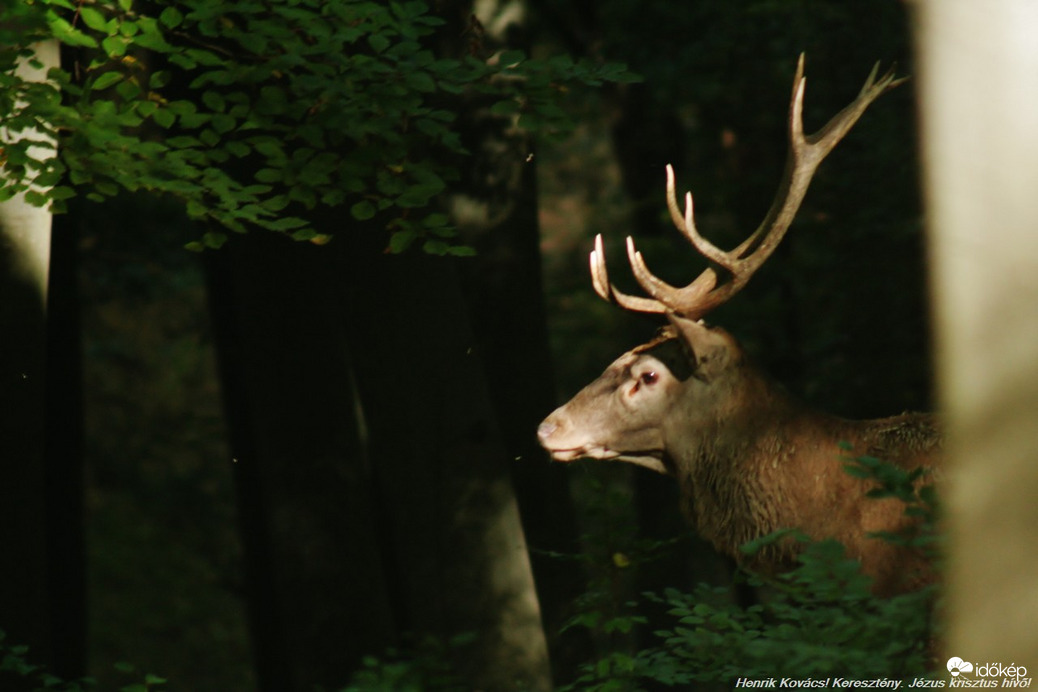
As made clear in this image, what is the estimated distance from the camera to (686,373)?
6.66 metres

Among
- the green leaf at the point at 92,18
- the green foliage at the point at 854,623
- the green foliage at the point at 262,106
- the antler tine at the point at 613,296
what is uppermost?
the green leaf at the point at 92,18

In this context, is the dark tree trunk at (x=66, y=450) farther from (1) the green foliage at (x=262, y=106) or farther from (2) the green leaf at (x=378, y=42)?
(2) the green leaf at (x=378, y=42)

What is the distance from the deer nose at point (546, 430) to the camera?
6656 millimetres

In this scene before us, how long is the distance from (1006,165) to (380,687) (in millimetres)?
2796

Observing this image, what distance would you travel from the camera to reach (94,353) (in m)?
17.3

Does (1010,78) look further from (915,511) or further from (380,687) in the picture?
(380,687)

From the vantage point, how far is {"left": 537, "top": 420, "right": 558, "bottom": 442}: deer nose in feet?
21.8

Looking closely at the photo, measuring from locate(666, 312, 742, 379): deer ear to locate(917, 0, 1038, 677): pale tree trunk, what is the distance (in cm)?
314

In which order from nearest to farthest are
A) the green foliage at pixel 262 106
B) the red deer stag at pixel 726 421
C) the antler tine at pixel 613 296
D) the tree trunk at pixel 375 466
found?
the green foliage at pixel 262 106 → the red deer stag at pixel 726 421 → the antler tine at pixel 613 296 → the tree trunk at pixel 375 466

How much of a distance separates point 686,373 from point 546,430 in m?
0.75

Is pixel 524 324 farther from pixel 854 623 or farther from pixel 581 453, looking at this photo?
pixel 854 623

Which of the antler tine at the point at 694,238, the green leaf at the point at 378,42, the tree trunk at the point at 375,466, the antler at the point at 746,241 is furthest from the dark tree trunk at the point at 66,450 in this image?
the antler tine at the point at 694,238

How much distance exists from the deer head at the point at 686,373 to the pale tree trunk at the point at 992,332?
3.12 meters

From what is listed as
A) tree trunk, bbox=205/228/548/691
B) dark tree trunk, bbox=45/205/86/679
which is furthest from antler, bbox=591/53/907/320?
dark tree trunk, bbox=45/205/86/679
